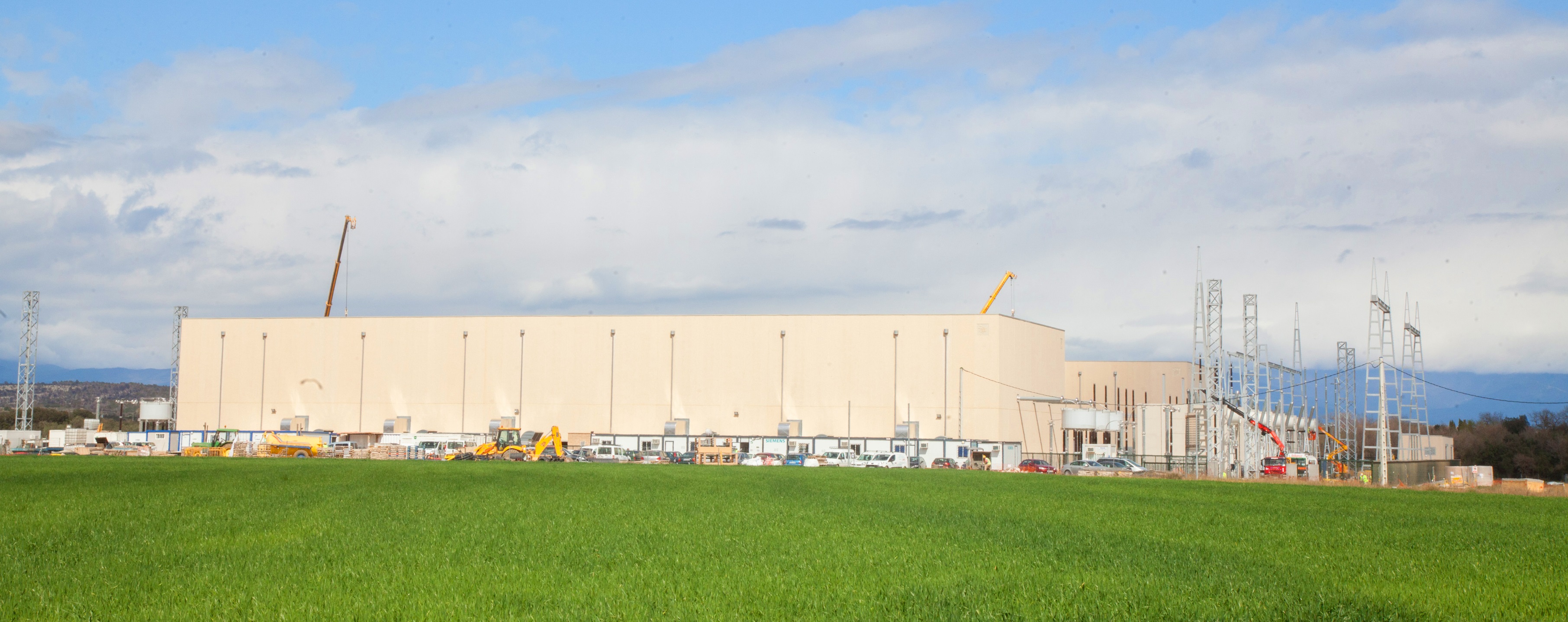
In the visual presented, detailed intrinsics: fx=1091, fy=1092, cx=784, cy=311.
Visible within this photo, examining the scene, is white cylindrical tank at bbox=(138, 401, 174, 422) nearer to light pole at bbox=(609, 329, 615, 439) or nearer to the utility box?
light pole at bbox=(609, 329, 615, 439)

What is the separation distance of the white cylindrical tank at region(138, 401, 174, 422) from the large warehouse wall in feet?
12.3

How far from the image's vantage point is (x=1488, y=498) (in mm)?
33625

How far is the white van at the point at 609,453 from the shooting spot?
74312 millimetres

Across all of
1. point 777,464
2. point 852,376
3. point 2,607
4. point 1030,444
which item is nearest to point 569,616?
point 2,607

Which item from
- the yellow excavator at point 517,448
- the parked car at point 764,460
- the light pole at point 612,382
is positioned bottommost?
the parked car at point 764,460

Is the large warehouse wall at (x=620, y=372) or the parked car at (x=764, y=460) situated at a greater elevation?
the large warehouse wall at (x=620, y=372)

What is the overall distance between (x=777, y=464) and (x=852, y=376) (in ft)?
43.6

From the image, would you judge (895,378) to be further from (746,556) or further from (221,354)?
(746,556)

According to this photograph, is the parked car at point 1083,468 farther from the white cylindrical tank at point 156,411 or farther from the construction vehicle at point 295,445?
the white cylindrical tank at point 156,411

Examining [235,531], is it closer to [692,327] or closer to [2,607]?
[2,607]

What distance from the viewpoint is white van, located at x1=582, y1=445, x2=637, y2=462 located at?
7431 centimetres

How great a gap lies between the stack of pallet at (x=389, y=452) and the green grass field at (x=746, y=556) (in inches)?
1920

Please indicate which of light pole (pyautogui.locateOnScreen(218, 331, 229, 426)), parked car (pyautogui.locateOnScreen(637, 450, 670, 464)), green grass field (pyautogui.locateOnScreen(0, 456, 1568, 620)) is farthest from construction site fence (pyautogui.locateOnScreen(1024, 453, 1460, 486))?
light pole (pyautogui.locateOnScreen(218, 331, 229, 426))

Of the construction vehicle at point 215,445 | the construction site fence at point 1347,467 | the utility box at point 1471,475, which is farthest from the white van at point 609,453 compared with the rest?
the utility box at point 1471,475
